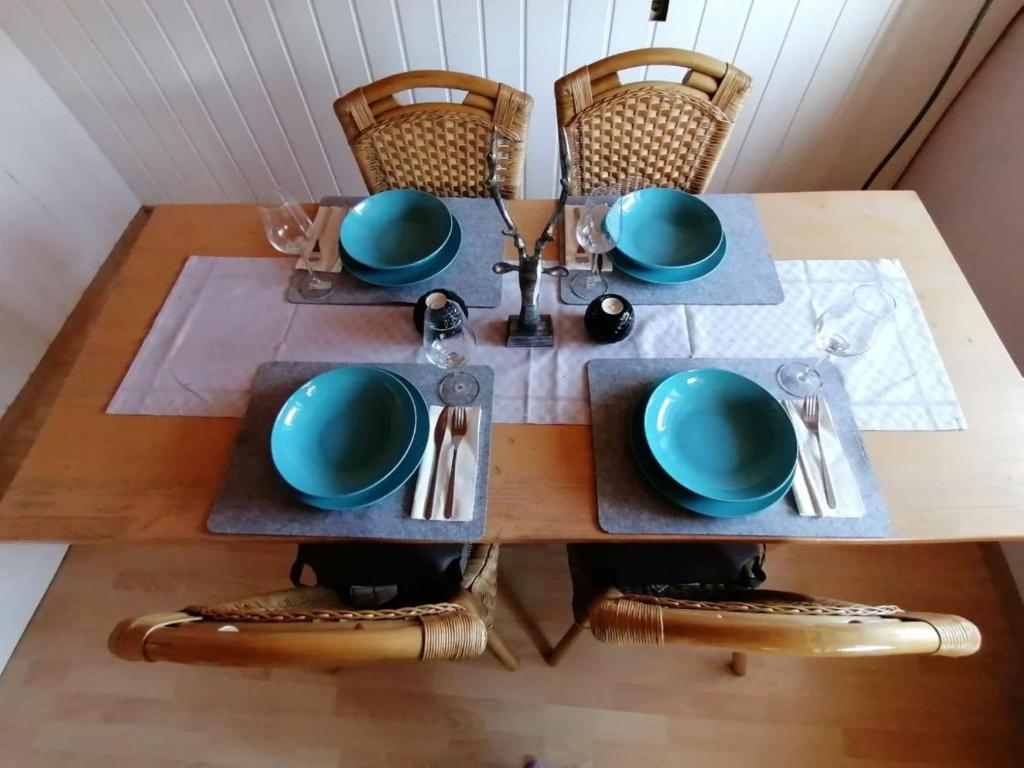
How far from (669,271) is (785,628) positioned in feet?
2.09

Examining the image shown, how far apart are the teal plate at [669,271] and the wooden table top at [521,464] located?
0.34 metres

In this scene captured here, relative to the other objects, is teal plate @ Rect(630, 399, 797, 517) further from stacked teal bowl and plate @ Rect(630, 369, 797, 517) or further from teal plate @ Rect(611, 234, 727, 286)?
teal plate @ Rect(611, 234, 727, 286)

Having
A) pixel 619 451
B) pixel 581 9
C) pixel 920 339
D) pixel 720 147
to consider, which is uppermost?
pixel 581 9

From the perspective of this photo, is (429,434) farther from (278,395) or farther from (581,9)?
(581,9)

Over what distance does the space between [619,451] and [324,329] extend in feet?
1.86

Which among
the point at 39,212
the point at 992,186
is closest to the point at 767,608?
the point at 992,186

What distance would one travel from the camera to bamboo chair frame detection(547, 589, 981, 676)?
0.62 metres

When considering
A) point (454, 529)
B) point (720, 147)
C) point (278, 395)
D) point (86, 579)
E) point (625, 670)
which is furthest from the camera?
point (86, 579)

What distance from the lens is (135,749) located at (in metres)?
1.30

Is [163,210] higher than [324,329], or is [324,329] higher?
[163,210]

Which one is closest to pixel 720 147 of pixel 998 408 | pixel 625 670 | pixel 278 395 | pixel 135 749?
pixel 998 408

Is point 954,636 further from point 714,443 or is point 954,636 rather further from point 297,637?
point 297,637

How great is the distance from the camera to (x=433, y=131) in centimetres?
123

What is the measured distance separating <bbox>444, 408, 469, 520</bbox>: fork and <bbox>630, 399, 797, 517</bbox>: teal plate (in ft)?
0.88
